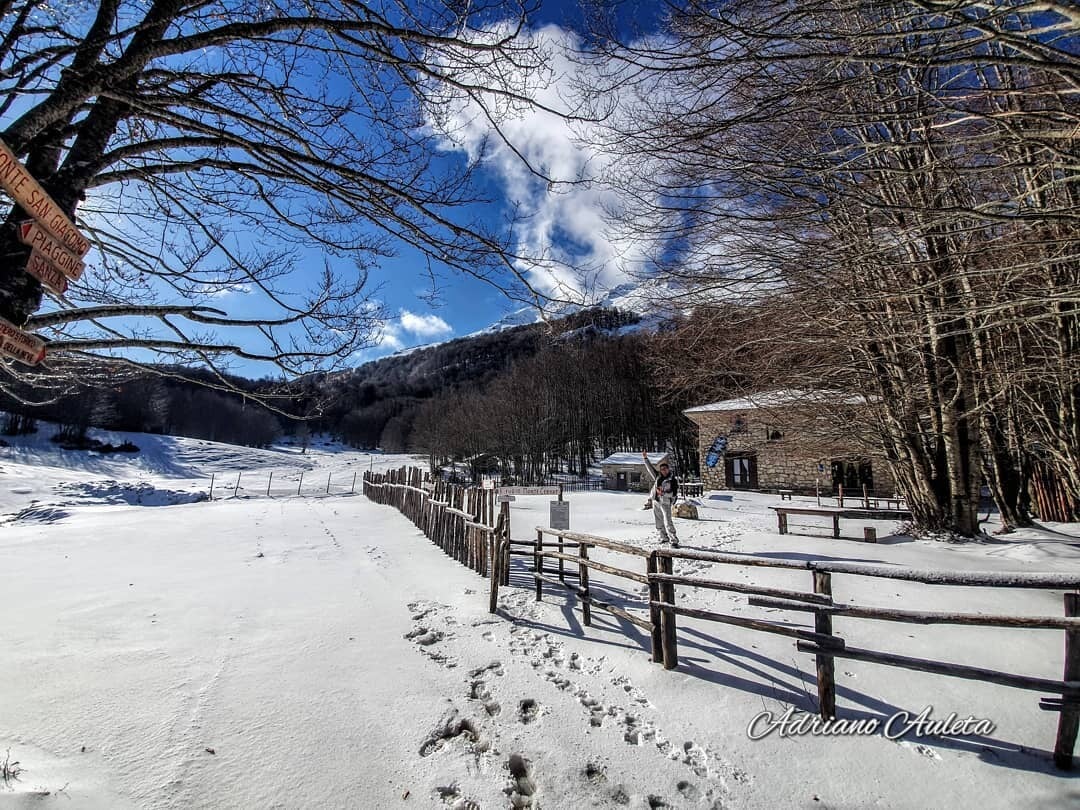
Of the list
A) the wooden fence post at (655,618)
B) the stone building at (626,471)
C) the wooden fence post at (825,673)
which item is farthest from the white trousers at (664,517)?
the stone building at (626,471)

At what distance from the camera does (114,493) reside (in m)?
25.8

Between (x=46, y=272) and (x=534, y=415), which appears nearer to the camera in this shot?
(x=46, y=272)

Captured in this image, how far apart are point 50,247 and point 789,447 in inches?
472

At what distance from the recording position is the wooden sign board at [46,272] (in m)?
1.95

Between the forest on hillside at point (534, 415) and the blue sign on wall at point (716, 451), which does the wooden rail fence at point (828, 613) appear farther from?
the forest on hillside at point (534, 415)

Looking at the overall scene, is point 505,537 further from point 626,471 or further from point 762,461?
point 626,471

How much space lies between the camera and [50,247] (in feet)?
6.70

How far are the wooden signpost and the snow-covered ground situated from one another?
210cm

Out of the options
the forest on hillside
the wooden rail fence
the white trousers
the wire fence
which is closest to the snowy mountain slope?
the wire fence

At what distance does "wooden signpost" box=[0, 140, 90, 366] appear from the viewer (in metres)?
1.79

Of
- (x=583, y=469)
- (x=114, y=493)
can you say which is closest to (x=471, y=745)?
(x=114, y=493)

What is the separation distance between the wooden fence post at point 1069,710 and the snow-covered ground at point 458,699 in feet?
0.41

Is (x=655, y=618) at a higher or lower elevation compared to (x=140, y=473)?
higher

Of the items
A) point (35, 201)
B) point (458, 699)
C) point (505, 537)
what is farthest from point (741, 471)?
point (35, 201)
